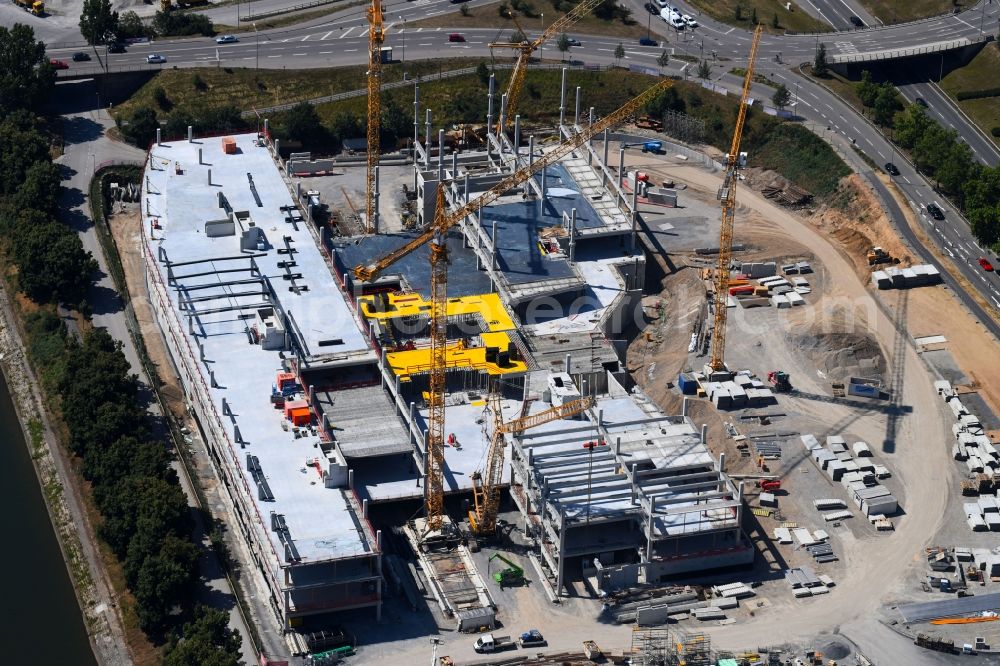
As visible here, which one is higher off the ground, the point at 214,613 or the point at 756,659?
the point at 214,613

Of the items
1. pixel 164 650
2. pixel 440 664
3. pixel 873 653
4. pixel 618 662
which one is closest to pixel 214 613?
pixel 164 650

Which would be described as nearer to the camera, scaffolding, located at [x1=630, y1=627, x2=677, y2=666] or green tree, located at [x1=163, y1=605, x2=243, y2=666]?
green tree, located at [x1=163, y1=605, x2=243, y2=666]

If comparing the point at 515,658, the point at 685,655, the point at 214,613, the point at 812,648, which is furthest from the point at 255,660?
the point at 812,648

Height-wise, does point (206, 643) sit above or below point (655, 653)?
above

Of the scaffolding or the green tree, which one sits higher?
the green tree

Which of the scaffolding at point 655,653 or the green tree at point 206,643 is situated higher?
the green tree at point 206,643

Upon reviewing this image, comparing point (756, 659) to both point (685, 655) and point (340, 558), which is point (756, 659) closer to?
point (685, 655)

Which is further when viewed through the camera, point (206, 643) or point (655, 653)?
point (655, 653)

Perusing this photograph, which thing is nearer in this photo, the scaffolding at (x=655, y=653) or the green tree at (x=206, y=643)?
the green tree at (x=206, y=643)
